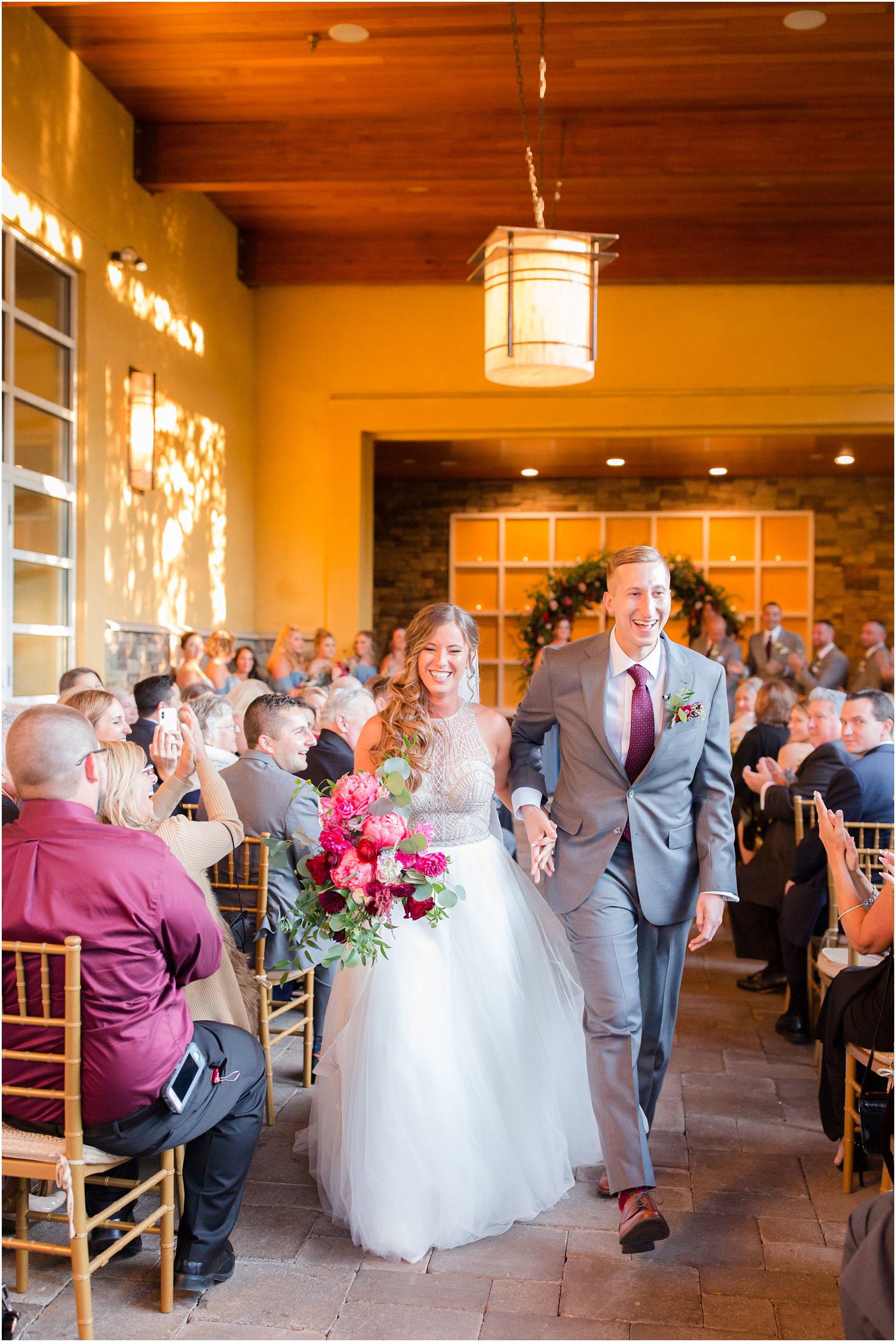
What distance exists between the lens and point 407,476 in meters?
14.7

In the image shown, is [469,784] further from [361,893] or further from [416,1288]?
[416,1288]

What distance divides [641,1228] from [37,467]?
609 cm

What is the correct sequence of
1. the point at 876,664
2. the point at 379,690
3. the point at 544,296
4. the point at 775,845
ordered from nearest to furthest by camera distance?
the point at 544,296 → the point at 775,845 → the point at 379,690 → the point at 876,664

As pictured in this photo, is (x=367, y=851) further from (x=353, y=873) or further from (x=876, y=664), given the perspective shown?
(x=876, y=664)

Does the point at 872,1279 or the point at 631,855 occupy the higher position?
the point at 631,855

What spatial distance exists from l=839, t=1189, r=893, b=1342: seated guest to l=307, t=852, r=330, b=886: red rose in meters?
1.36

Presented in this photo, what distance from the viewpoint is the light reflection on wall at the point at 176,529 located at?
846 cm

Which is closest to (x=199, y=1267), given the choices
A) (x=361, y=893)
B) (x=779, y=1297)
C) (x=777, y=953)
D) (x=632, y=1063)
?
(x=361, y=893)

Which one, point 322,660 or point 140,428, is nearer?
point 140,428

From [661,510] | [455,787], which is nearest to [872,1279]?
[455,787]

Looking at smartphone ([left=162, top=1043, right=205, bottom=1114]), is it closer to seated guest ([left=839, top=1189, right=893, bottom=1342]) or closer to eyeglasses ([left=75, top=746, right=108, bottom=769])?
eyeglasses ([left=75, top=746, right=108, bottom=769])

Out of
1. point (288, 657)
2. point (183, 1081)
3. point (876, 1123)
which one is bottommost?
point (876, 1123)

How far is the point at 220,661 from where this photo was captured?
8445mm

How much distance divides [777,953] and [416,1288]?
2.83 metres
